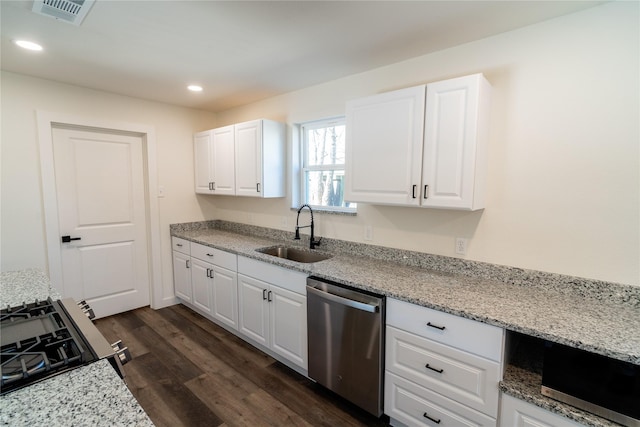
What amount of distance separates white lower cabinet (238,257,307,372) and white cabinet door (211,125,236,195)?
3.36 feet

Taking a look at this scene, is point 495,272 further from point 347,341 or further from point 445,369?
point 347,341

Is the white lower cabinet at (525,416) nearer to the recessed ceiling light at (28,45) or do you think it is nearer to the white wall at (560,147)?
the white wall at (560,147)

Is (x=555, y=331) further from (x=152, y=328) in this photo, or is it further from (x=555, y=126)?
(x=152, y=328)

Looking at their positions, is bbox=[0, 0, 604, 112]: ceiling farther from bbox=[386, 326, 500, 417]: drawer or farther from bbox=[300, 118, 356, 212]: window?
bbox=[386, 326, 500, 417]: drawer

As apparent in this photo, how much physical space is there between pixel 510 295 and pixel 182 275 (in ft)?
10.8

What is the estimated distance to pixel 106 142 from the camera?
3.26m

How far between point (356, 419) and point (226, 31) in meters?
2.58

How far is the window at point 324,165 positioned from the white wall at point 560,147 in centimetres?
89

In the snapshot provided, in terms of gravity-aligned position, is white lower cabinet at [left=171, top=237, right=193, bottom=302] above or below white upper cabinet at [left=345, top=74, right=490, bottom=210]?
below

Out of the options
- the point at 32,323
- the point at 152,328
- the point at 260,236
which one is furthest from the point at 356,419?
the point at 152,328

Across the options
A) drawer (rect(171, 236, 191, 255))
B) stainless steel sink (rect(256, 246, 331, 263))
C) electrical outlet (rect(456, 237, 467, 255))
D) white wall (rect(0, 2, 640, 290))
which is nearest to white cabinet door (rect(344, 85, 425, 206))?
Result: white wall (rect(0, 2, 640, 290))

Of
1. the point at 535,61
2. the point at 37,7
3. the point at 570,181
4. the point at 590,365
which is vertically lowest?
the point at 590,365

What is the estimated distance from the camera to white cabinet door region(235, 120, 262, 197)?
9.84 feet

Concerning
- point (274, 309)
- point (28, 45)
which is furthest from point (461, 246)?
point (28, 45)
